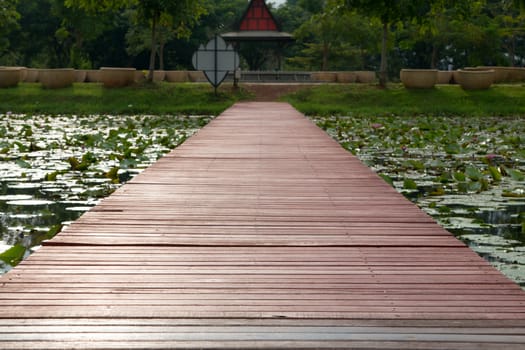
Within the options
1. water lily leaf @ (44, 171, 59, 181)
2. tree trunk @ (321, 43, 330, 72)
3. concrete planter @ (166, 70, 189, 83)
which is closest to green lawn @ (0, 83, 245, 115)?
concrete planter @ (166, 70, 189, 83)

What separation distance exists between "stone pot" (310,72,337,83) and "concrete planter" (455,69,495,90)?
25.2 feet

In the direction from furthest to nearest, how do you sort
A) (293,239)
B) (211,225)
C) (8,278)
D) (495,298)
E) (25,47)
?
1. (25,47)
2. (211,225)
3. (293,239)
4. (8,278)
5. (495,298)

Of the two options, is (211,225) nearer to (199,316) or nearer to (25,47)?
(199,316)

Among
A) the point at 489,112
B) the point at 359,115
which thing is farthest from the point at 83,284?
the point at 489,112

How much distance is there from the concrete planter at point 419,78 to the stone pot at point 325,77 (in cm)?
687

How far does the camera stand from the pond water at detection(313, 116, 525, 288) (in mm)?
4895

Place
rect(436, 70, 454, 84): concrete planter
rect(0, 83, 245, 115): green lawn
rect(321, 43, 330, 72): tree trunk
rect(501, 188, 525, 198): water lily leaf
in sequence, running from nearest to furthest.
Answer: rect(501, 188, 525, 198): water lily leaf < rect(0, 83, 245, 115): green lawn < rect(436, 70, 454, 84): concrete planter < rect(321, 43, 330, 72): tree trunk

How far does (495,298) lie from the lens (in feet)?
10.4

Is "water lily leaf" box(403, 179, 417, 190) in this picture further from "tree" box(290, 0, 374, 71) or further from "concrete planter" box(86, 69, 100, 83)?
"tree" box(290, 0, 374, 71)

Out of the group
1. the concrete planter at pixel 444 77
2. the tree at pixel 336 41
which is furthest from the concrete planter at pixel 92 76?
the concrete planter at pixel 444 77

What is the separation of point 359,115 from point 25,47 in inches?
1220

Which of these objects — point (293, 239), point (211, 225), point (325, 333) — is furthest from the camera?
point (211, 225)

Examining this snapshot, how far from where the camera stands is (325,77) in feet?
107

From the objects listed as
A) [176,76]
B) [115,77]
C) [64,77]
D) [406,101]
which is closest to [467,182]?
[406,101]
